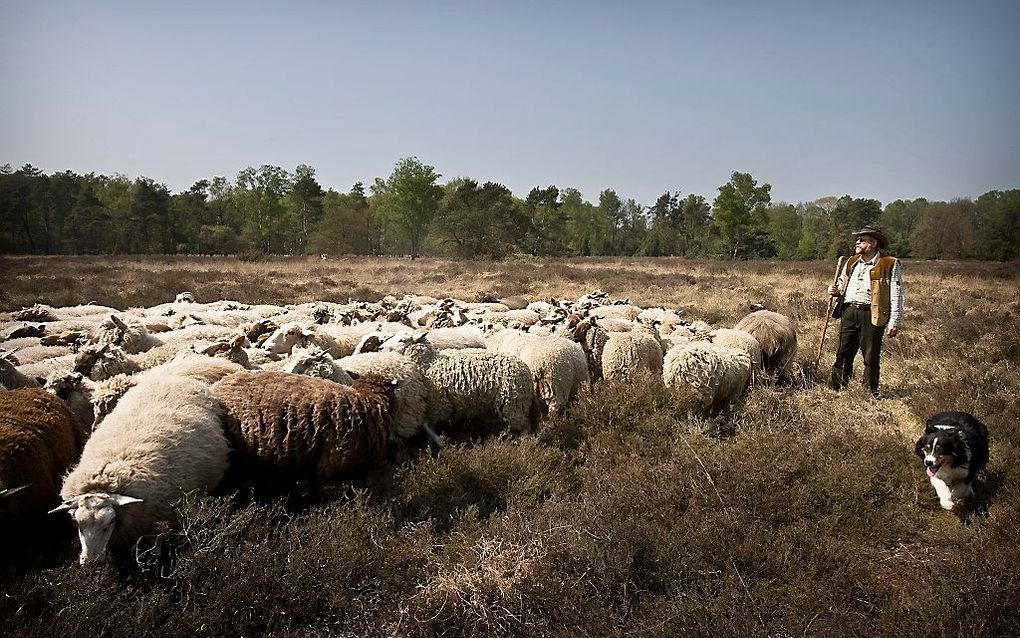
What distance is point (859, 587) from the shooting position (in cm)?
351

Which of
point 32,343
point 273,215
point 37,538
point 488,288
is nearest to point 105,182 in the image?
point 273,215

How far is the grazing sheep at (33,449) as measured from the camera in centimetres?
368

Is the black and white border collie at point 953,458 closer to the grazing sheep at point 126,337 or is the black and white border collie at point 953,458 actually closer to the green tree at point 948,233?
the grazing sheep at point 126,337

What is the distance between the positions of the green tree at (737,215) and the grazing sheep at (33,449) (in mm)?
60066

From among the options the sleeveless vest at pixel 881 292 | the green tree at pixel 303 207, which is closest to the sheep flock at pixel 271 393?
the sleeveless vest at pixel 881 292

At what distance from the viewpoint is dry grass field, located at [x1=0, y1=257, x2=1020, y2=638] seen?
3145 millimetres

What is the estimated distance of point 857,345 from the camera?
7.89 m

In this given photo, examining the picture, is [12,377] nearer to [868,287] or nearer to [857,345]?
[868,287]

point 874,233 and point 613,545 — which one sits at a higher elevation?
point 874,233

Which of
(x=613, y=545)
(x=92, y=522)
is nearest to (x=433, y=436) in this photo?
(x=613, y=545)

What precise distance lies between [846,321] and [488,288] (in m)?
18.3

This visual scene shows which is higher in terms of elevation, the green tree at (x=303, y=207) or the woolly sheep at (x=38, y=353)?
the green tree at (x=303, y=207)

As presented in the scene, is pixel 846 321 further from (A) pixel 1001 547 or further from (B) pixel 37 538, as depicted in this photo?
(B) pixel 37 538

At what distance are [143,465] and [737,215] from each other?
62.4 metres
